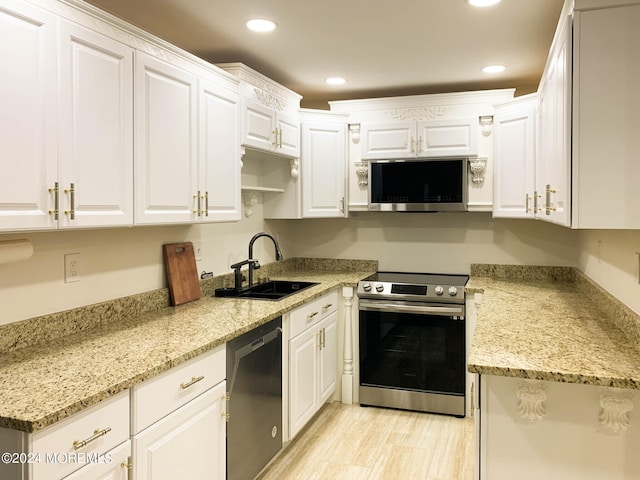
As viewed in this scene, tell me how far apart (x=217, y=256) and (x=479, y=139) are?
209cm

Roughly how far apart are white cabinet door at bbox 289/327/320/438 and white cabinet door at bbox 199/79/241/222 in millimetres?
865

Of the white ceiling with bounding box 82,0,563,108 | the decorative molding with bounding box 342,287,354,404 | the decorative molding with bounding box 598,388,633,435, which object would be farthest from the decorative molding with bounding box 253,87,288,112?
the decorative molding with bounding box 598,388,633,435

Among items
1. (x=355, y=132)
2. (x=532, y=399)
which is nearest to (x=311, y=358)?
(x=532, y=399)

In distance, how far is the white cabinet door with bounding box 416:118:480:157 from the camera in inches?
143

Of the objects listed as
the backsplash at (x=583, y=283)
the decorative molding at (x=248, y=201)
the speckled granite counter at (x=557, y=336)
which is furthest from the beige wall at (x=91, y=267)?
the backsplash at (x=583, y=283)

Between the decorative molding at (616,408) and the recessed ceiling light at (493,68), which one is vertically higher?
the recessed ceiling light at (493,68)

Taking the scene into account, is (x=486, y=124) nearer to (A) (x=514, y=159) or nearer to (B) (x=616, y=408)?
(A) (x=514, y=159)

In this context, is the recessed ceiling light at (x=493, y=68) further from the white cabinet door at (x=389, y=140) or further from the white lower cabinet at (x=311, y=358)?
the white lower cabinet at (x=311, y=358)

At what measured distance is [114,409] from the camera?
4.94 feet

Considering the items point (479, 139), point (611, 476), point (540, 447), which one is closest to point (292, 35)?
point (479, 139)

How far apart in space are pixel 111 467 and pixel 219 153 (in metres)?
1.65

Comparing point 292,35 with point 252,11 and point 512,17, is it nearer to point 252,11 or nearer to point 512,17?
point 252,11

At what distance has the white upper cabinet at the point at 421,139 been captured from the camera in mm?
3641

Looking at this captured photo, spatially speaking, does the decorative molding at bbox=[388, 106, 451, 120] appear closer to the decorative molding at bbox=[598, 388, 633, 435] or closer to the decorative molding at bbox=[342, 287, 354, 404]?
the decorative molding at bbox=[342, 287, 354, 404]
